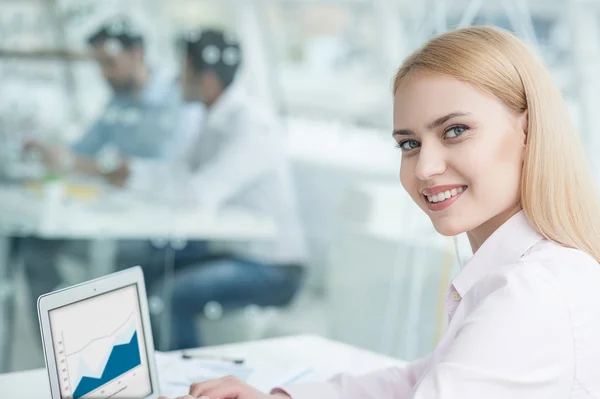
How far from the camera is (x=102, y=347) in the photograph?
1263 millimetres

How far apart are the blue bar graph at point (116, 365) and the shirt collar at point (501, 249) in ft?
1.76

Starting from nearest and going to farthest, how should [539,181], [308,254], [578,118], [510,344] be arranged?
[510,344] → [539,181] → [578,118] → [308,254]

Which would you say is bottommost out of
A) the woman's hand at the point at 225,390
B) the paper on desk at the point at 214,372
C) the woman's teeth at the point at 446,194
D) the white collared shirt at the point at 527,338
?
the paper on desk at the point at 214,372

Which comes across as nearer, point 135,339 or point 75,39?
point 135,339

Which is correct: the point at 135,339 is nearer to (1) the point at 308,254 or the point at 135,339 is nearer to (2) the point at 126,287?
(2) the point at 126,287

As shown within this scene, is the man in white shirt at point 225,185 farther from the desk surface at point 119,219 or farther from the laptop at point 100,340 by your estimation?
the laptop at point 100,340

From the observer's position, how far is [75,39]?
3.30 meters

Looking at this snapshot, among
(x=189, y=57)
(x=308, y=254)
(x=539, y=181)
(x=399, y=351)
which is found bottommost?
(x=399, y=351)

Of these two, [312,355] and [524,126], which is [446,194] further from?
[312,355]

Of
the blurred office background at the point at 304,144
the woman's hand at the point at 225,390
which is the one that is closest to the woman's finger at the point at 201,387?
the woman's hand at the point at 225,390

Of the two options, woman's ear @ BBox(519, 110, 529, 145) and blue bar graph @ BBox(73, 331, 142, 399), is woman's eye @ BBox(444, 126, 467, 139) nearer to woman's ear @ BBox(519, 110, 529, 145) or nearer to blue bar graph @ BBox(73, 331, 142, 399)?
woman's ear @ BBox(519, 110, 529, 145)

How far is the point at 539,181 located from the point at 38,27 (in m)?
2.61

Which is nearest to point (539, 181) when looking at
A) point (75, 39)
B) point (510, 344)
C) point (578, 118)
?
point (510, 344)

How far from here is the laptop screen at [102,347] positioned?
1188 mm
